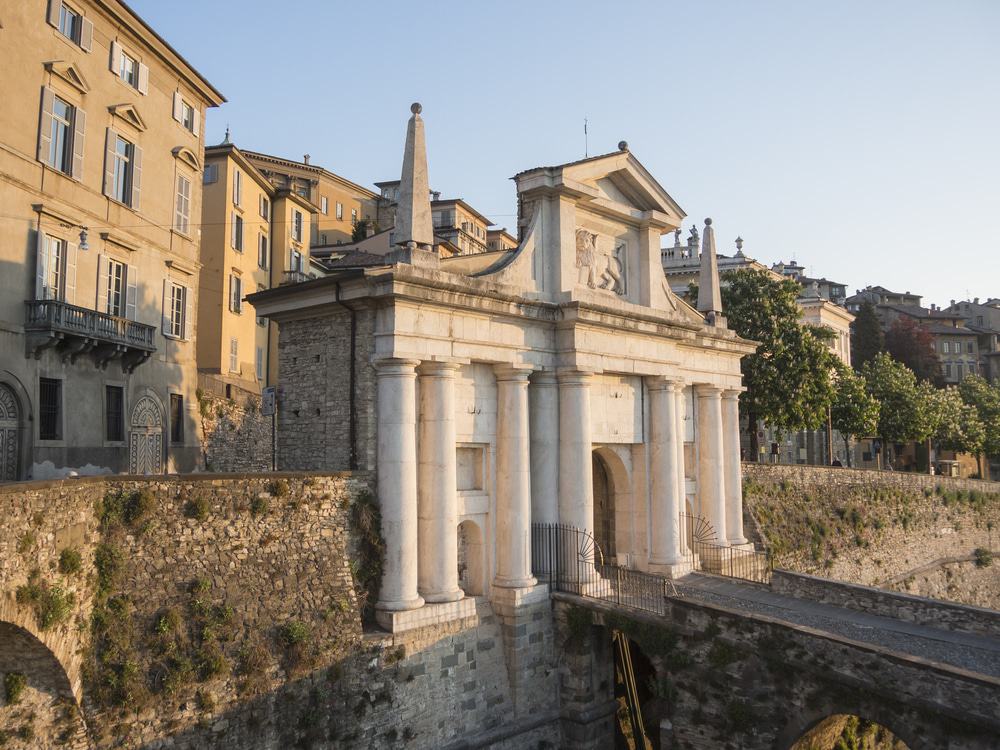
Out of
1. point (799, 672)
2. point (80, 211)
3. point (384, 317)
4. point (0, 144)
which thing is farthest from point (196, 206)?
point (799, 672)

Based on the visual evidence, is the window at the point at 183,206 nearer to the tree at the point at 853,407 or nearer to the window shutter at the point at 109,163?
the window shutter at the point at 109,163

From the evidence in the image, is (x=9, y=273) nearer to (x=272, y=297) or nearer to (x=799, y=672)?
(x=272, y=297)

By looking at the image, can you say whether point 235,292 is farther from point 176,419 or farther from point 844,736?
point 844,736

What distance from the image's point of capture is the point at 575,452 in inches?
741

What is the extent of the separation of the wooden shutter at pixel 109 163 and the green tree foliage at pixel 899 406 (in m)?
45.3

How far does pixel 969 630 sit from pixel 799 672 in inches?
224

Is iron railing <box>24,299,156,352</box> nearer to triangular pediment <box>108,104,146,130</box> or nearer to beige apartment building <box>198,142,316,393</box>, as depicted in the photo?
triangular pediment <box>108,104,146,130</box>

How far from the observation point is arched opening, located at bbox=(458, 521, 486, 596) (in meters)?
17.8

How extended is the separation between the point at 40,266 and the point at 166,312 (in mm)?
5322

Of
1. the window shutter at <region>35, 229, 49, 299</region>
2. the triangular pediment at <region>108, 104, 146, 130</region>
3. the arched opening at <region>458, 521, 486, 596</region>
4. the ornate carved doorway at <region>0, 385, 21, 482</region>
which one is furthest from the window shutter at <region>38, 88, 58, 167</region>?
the arched opening at <region>458, 521, 486, 596</region>

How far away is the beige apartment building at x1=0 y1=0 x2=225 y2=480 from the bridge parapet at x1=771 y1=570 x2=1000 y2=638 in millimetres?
18951

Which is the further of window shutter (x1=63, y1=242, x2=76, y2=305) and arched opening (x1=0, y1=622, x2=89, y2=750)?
window shutter (x1=63, y1=242, x2=76, y2=305)

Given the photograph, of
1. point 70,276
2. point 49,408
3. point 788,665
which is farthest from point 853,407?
point 49,408

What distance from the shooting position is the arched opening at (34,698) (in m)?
10.5
